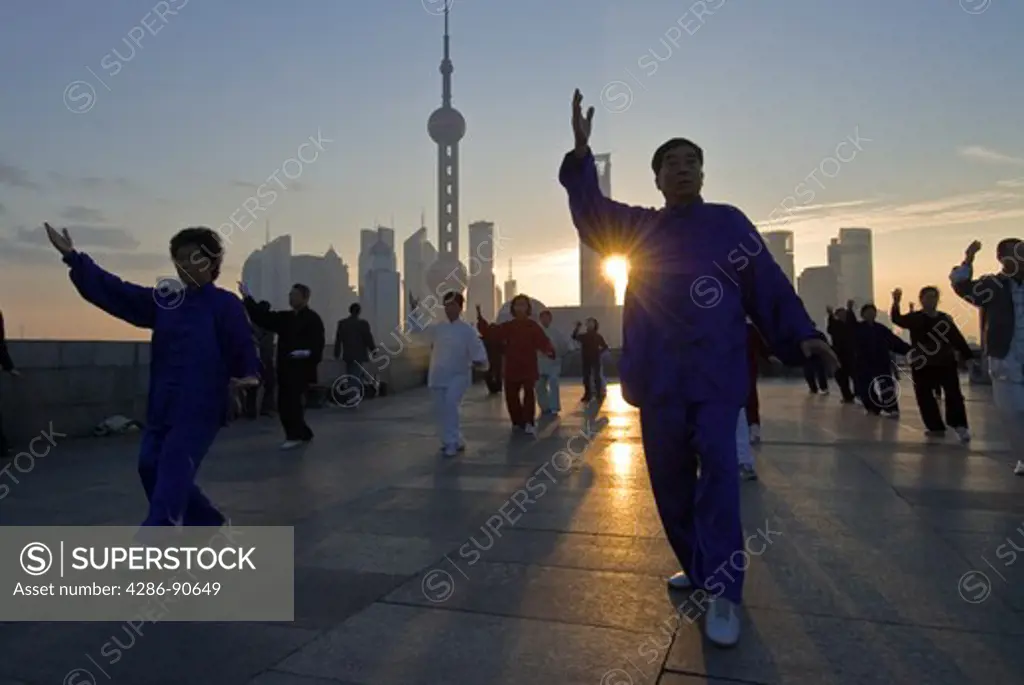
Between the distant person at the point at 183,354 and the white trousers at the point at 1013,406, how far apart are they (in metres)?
5.19

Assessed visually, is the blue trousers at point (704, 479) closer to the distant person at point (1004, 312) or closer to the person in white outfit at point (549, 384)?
the distant person at point (1004, 312)

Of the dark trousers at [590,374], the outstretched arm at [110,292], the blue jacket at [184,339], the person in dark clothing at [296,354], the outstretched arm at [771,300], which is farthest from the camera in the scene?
the dark trousers at [590,374]

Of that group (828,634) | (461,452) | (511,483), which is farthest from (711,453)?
(461,452)

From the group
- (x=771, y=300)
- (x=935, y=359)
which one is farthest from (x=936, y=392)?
(x=771, y=300)

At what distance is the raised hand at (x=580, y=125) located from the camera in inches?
123

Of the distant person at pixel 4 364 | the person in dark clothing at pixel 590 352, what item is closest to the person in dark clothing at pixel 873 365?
the person in dark clothing at pixel 590 352

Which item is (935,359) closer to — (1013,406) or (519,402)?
(1013,406)

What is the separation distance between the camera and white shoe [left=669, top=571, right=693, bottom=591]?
3252mm

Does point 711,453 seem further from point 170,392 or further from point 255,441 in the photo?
point 255,441

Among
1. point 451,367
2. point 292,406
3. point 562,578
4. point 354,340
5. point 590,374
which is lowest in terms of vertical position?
point 562,578

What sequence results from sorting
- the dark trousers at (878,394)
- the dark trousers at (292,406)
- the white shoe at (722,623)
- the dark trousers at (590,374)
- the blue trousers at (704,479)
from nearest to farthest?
the white shoe at (722,623) → the blue trousers at (704,479) → the dark trousers at (292,406) → the dark trousers at (878,394) → the dark trousers at (590,374)

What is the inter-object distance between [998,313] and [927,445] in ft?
9.72

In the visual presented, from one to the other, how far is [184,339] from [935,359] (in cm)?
807

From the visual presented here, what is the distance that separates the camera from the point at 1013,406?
5.45 m
